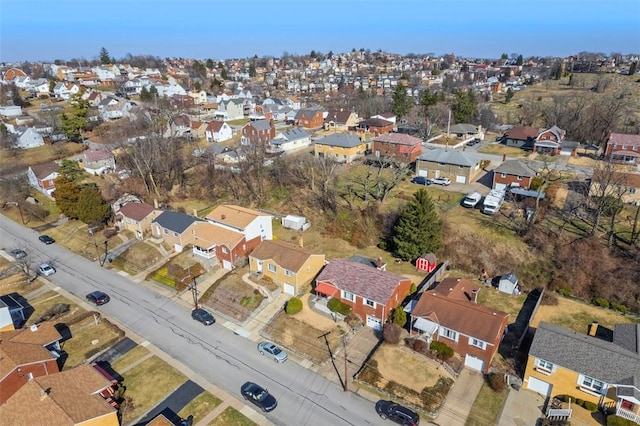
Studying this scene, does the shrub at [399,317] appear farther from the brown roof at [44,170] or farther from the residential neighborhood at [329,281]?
the brown roof at [44,170]

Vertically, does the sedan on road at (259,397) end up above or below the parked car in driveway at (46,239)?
below

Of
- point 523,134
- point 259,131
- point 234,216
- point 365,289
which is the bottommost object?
point 365,289

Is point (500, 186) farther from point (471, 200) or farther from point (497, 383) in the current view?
point (497, 383)

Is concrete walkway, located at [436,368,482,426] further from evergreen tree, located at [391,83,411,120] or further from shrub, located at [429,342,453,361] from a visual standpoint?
evergreen tree, located at [391,83,411,120]

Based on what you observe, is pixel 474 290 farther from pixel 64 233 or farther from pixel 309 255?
pixel 64 233

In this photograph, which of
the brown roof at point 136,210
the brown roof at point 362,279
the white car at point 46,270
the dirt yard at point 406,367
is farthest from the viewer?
the brown roof at point 136,210

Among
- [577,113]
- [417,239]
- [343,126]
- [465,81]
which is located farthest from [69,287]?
[465,81]

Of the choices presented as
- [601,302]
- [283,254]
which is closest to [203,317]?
[283,254]

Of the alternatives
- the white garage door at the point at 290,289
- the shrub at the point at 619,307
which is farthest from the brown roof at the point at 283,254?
the shrub at the point at 619,307
